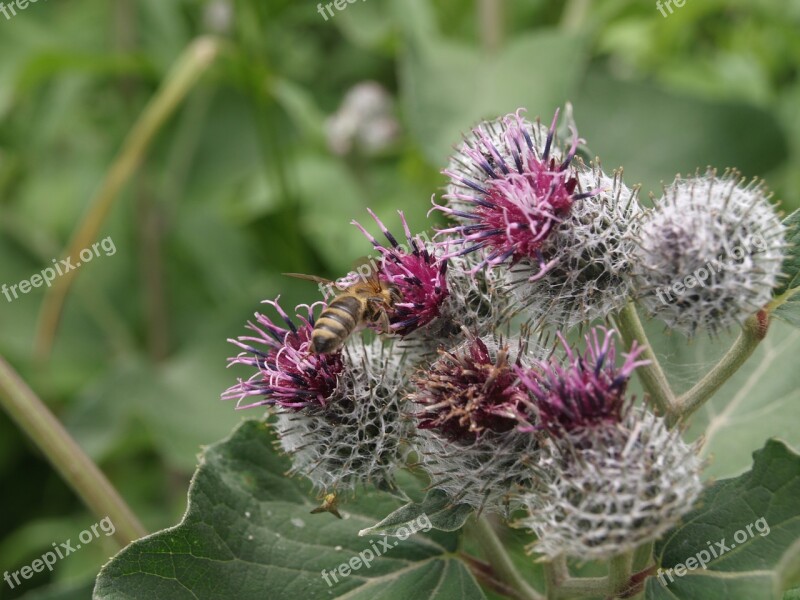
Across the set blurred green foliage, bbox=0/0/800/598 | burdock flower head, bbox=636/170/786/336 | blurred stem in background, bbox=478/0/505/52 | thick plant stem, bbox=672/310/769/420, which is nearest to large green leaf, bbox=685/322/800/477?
thick plant stem, bbox=672/310/769/420

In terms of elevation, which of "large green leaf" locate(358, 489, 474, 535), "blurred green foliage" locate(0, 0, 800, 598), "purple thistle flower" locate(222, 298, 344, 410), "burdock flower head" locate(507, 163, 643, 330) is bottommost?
"large green leaf" locate(358, 489, 474, 535)

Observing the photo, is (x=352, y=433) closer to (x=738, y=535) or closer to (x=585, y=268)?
(x=585, y=268)

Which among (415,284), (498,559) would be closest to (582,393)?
(415,284)

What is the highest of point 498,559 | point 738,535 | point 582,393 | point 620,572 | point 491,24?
point 491,24

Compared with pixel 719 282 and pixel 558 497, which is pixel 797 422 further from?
pixel 558 497

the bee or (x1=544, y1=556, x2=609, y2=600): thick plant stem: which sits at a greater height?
the bee

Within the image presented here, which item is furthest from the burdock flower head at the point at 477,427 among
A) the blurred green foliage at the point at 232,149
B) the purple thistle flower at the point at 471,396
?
the blurred green foliage at the point at 232,149

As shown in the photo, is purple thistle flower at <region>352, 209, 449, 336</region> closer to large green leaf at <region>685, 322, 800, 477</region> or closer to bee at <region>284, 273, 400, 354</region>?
bee at <region>284, 273, 400, 354</region>
